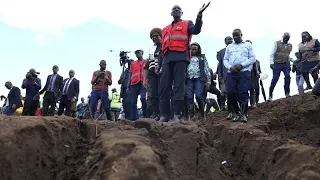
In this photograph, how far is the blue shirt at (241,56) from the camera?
294 inches

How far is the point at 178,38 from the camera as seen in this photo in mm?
6422

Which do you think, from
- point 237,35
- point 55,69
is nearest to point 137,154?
point 237,35

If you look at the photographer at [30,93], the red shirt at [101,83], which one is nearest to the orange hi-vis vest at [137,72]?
the red shirt at [101,83]

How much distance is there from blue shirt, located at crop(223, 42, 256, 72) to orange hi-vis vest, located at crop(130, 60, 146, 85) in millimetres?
2166

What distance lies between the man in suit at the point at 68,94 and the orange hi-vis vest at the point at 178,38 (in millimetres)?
4610

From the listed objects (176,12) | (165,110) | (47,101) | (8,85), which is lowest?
(165,110)

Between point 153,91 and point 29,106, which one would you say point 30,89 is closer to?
point 29,106

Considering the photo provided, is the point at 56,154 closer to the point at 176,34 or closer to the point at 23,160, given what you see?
the point at 23,160

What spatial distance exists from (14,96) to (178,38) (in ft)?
22.2

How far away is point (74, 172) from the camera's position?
4.09 metres

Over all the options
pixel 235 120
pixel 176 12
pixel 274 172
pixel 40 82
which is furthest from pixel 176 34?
pixel 40 82

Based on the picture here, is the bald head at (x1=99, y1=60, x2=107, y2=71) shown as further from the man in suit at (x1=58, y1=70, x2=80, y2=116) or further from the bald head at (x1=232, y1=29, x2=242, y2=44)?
the bald head at (x1=232, y1=29, x2=242, y2=44)

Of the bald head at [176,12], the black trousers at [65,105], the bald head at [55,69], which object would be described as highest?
the bald head at [176,12]

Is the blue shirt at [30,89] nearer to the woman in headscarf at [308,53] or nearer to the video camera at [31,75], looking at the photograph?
the video camera at [31,75]
